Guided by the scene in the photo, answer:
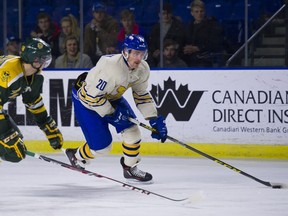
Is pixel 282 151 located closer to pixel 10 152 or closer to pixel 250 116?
pixel 250 116

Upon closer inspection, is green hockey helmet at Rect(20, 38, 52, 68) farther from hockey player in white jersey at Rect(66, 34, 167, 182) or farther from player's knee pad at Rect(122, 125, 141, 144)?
player's knee pad at Rect(122, 125, 141, 144)

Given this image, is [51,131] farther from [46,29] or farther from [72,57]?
[46,29]

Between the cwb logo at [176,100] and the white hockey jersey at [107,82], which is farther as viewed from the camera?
the cwb logo at [176,100]

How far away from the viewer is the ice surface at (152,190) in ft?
16.4

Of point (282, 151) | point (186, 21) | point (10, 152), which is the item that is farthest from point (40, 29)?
point (10, 152)

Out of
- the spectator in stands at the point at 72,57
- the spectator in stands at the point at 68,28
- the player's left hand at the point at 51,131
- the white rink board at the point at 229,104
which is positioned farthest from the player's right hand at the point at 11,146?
the spectator in stands at the point at 68,28

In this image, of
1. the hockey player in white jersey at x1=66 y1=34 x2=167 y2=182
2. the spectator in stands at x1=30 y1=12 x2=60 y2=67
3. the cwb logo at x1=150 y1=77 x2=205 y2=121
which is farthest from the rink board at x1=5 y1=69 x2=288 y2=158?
the hockey player in white jersey at x1=66 y1=34 x2=167 y2=182

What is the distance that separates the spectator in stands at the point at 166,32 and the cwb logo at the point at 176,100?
384 mm

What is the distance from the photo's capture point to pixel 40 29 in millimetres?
9062

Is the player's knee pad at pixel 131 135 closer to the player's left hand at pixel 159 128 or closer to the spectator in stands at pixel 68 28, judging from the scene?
the player's left hand at pixel 159 128

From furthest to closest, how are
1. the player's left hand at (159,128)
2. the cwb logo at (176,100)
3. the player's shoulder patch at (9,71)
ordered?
the cwb logo at (176,100) < the player's left hand at (159,128) < the player's shoulder patch at (9,71)

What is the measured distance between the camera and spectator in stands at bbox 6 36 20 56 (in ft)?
29.5

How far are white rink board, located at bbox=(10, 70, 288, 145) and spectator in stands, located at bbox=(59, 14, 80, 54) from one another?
1.08m

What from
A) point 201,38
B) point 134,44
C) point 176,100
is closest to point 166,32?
point 201,38
